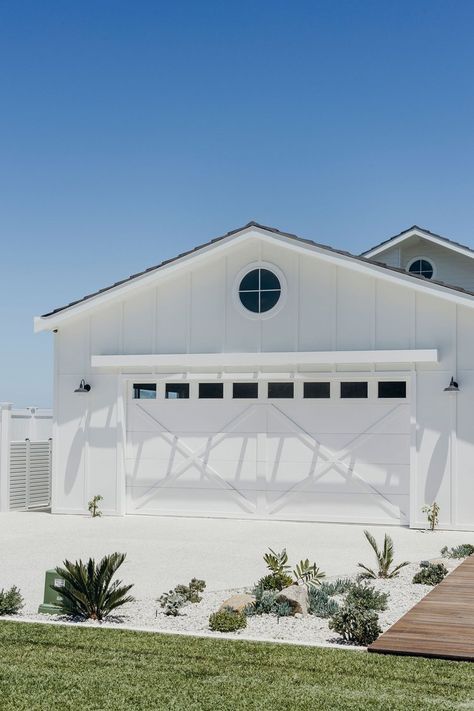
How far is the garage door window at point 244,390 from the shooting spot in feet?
56.3

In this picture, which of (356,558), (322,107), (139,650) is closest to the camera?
(139,650)

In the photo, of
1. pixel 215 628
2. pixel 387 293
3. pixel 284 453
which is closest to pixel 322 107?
pixel 387 293

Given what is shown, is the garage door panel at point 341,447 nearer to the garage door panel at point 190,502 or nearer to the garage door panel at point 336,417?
the garage door panel at point 336,417

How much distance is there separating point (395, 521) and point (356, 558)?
13.0ft

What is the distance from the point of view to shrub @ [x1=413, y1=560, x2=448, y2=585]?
10.1m

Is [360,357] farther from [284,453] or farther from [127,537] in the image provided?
[127,537]

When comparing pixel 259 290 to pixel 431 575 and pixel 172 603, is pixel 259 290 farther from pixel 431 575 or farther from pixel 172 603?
pixel 172 603

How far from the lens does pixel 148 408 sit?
17797mm

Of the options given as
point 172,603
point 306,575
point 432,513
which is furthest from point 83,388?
point 172,603

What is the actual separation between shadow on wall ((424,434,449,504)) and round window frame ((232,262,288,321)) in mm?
3885

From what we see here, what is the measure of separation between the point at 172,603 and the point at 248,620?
79cm

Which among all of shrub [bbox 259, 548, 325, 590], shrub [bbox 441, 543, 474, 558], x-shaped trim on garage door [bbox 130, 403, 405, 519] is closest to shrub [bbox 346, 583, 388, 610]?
shrub [bbox 259, 548, 325, 590]

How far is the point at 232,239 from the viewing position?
16984mm

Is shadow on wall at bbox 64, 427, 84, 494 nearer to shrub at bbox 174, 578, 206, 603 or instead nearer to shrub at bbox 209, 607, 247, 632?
shrub at bbox 174, 578, 206, 603
